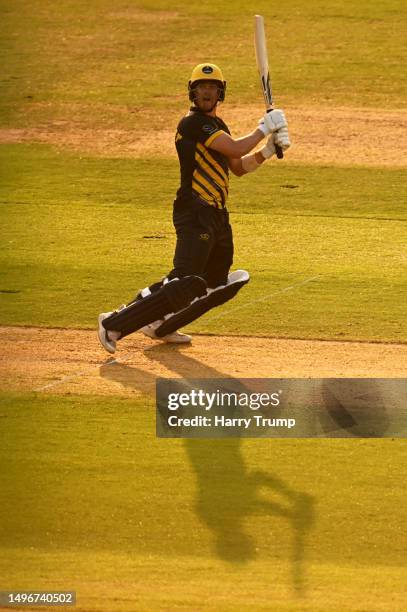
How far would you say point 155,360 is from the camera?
12.4 metres

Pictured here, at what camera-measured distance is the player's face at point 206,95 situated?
12.1 meters

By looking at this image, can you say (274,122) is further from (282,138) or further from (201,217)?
(201,217)

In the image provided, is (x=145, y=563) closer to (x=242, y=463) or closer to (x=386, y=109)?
(x=242, y=463)

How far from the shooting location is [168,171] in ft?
60.7

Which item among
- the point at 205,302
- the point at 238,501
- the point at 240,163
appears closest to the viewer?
the point at 238,501

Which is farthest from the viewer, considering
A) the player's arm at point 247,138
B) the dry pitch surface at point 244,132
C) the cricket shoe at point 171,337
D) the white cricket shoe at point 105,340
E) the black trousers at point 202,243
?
the dry pitch surface at point 244,132

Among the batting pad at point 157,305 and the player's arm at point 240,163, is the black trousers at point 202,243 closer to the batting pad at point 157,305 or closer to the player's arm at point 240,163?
the batting pad at point 157,305

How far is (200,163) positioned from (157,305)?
46.0 inches

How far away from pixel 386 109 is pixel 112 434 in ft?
35.0

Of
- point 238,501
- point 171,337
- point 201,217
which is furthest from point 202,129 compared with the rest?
point 238,501

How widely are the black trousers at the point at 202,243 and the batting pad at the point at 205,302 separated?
87 millimetres

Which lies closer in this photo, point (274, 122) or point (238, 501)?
point (238, 501)

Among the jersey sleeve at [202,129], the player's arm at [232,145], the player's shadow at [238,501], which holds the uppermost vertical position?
the jersey sleeve at [202,129]

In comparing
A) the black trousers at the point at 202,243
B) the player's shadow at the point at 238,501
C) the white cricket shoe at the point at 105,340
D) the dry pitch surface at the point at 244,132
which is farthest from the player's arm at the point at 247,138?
the dry pitch surface at the point at 244,132
